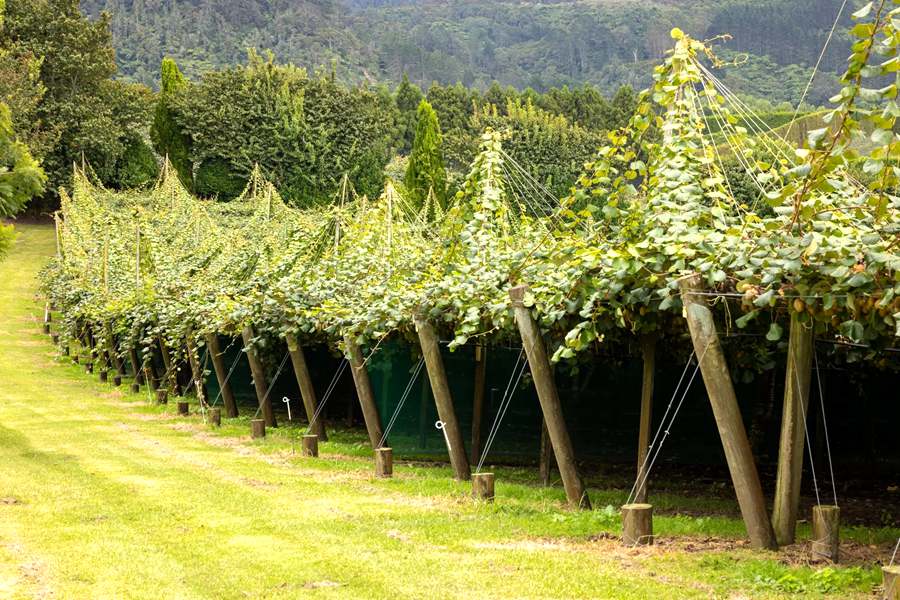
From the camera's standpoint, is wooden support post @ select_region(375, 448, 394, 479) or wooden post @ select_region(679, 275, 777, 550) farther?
wooden support post @ select_region(375, 448, 394, 479)

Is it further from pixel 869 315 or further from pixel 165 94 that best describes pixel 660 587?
pixel 165 94

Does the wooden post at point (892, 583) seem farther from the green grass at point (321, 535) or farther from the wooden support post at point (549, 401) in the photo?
the wooden support post at point (549, 401)

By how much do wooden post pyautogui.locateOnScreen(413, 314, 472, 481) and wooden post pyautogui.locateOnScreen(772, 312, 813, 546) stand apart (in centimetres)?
453

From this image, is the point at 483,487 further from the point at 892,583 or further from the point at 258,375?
the point at 258,375

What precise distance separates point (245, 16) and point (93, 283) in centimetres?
9401

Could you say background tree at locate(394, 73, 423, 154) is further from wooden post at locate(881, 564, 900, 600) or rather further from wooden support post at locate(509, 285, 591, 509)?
wooden post at locate(881, 564, 900, 600)

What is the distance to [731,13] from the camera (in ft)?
406

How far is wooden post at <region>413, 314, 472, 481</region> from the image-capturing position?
11.2 m

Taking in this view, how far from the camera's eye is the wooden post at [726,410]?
277 inches

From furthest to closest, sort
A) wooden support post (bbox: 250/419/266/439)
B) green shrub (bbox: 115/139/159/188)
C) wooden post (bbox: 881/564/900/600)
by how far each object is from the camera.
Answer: green shrub (bbox: 115/139/159/188)
wooden support post (bbox: 250/419/266/439)
wooden post (bbox: 881/564/900/600)

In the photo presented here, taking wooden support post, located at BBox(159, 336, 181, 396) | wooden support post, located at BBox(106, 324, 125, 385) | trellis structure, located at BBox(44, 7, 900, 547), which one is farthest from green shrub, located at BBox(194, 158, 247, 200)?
trellis structure, located at BBox(44, 7, 900, 547)

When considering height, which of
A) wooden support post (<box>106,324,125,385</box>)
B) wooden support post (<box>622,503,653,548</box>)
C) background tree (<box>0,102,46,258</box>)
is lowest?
wooden support post (<box>622,503,653,548</box>)

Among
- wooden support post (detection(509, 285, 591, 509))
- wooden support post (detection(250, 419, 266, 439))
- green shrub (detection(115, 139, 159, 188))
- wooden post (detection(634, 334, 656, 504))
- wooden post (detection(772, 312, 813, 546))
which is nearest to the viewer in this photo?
wooden post (detection(772, 312, 813, 546))

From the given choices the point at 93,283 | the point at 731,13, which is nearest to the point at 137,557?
the point at 93,283
